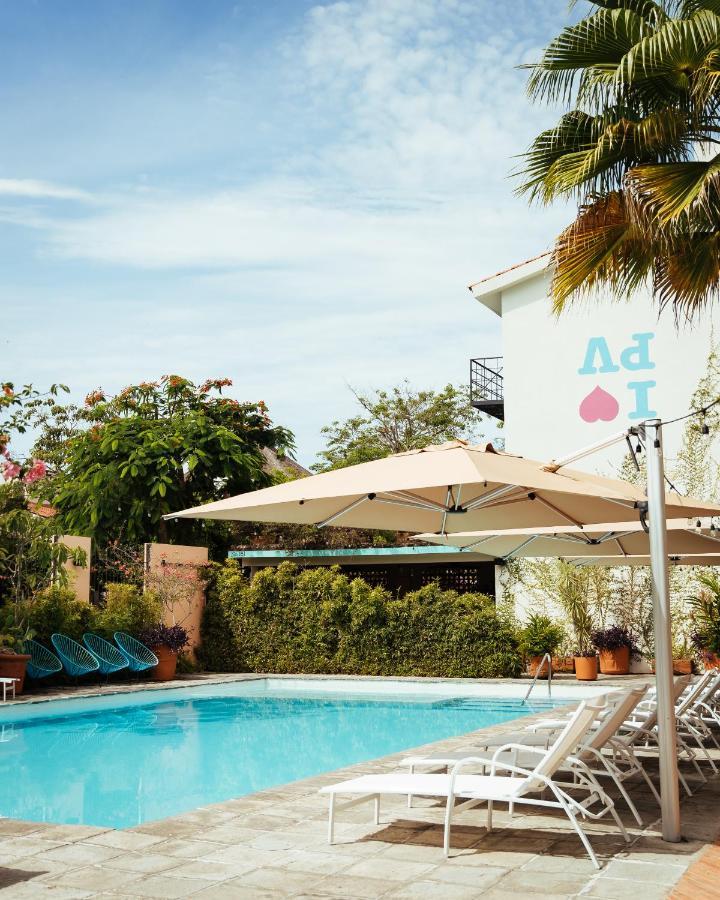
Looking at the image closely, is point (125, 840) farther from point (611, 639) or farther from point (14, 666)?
point (611, 639)

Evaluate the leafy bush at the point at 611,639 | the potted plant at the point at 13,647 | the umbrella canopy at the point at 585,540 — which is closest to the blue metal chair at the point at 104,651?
the potted plant at the point at 13,647

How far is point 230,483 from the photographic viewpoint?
26.3 meters

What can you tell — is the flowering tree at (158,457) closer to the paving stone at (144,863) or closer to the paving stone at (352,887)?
the paving stone at (144,863)

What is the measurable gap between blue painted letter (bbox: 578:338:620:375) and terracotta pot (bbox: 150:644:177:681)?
10444 millimetres

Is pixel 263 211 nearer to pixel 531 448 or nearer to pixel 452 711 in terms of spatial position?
pixel 531 448

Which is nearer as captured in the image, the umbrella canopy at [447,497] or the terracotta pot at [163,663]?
the umbrella canopy at [447,497]

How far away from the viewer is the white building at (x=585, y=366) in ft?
64.3

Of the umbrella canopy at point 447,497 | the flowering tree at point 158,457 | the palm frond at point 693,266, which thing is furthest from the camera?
the flowering tree at point 158,457

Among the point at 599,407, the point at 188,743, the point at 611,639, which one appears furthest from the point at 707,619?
the point at 188,743

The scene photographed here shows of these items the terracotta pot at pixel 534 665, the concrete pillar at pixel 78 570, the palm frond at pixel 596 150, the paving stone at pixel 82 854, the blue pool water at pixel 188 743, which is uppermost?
the palm frond at pixel 596 150

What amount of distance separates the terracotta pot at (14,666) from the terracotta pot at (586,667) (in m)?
9.97

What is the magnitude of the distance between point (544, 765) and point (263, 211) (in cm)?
1361

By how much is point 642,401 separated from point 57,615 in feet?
40.7

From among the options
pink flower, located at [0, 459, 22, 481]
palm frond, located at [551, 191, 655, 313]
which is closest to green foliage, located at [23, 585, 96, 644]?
pink flower, located at [0, 459, 22, 481]
